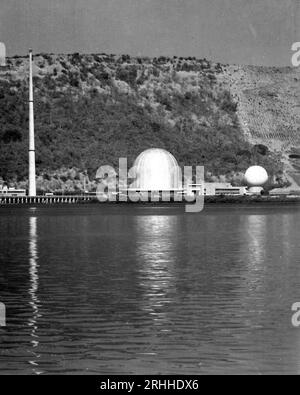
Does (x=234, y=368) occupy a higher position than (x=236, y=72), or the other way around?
(x=236, y=72)

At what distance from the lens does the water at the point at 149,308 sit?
17.1 m

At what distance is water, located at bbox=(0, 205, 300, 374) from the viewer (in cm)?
1709

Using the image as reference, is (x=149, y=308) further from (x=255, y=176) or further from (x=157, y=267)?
(x=255, y=176)

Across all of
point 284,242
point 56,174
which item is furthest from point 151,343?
point 56,174

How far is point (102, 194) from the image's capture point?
128 meters

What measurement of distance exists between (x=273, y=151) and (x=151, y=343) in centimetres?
15337

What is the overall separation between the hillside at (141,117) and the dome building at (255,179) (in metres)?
Answer: 6.35
